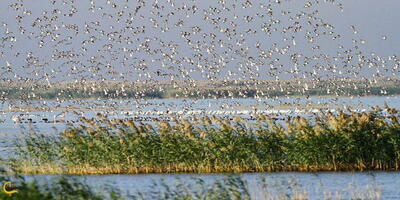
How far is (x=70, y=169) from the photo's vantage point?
38.1 meters

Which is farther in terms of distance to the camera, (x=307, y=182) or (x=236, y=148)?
(x=236, y=148)

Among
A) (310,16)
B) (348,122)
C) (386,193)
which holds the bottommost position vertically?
(386,193)

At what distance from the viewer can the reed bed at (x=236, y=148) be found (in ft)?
117

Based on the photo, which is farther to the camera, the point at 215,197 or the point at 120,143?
the point at 120,143

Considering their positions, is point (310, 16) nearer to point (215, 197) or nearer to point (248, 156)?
point (248, 156)

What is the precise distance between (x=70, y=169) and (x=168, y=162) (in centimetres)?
424

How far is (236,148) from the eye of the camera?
36594 millimetres

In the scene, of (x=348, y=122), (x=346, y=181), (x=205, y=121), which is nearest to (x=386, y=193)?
(x=346, y=181)

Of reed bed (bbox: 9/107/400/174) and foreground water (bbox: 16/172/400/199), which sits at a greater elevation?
reed bed (bbox: 9/107/400/174)

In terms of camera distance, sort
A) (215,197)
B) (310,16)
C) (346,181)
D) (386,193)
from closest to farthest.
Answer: (215,197) < (386,193) < (346,181) < (310,16)

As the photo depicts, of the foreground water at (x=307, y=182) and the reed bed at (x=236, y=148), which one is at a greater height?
the reed bed at (x=236, y=148)

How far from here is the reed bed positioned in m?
35.6

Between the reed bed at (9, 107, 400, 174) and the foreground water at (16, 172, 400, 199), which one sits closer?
the foreground water at (16, 172, 400, 199)

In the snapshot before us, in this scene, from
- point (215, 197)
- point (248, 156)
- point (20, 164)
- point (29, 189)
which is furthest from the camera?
point (20, 164)
